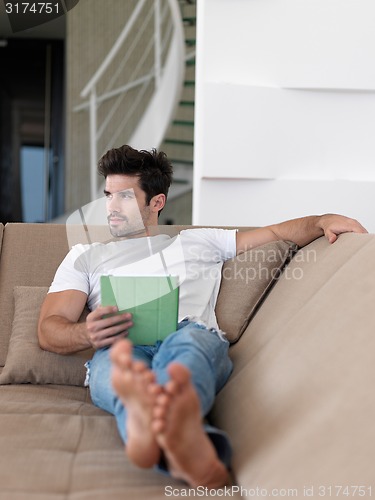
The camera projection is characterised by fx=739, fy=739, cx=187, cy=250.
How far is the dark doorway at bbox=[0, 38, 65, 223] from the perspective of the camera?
26.3ft

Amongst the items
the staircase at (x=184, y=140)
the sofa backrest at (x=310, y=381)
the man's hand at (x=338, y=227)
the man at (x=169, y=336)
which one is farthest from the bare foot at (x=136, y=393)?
the staircase at (x=184, y=140)

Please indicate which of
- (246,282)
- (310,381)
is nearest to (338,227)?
(246,282)

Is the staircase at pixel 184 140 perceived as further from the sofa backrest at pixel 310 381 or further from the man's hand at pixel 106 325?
the man's hand at pixel 106 325

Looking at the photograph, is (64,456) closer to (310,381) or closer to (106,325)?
(106,325)

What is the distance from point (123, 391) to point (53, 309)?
93cm

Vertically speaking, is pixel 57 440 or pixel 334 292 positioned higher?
pixel 334 292

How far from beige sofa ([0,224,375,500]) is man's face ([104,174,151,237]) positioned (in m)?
0.14

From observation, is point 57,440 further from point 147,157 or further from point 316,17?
point 316,17

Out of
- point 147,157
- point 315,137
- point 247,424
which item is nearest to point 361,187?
point 315,137

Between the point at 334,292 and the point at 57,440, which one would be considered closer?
the point at 57,440

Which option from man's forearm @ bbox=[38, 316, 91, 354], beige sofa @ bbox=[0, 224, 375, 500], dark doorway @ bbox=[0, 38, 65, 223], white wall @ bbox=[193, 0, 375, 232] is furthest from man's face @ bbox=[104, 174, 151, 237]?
dark doorway @ bbox=[0, 38, 65, 223]

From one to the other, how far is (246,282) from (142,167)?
0.50 metres

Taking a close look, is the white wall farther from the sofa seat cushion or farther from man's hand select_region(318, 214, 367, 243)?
the sofa seat cushion

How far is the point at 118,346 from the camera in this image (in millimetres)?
1262
